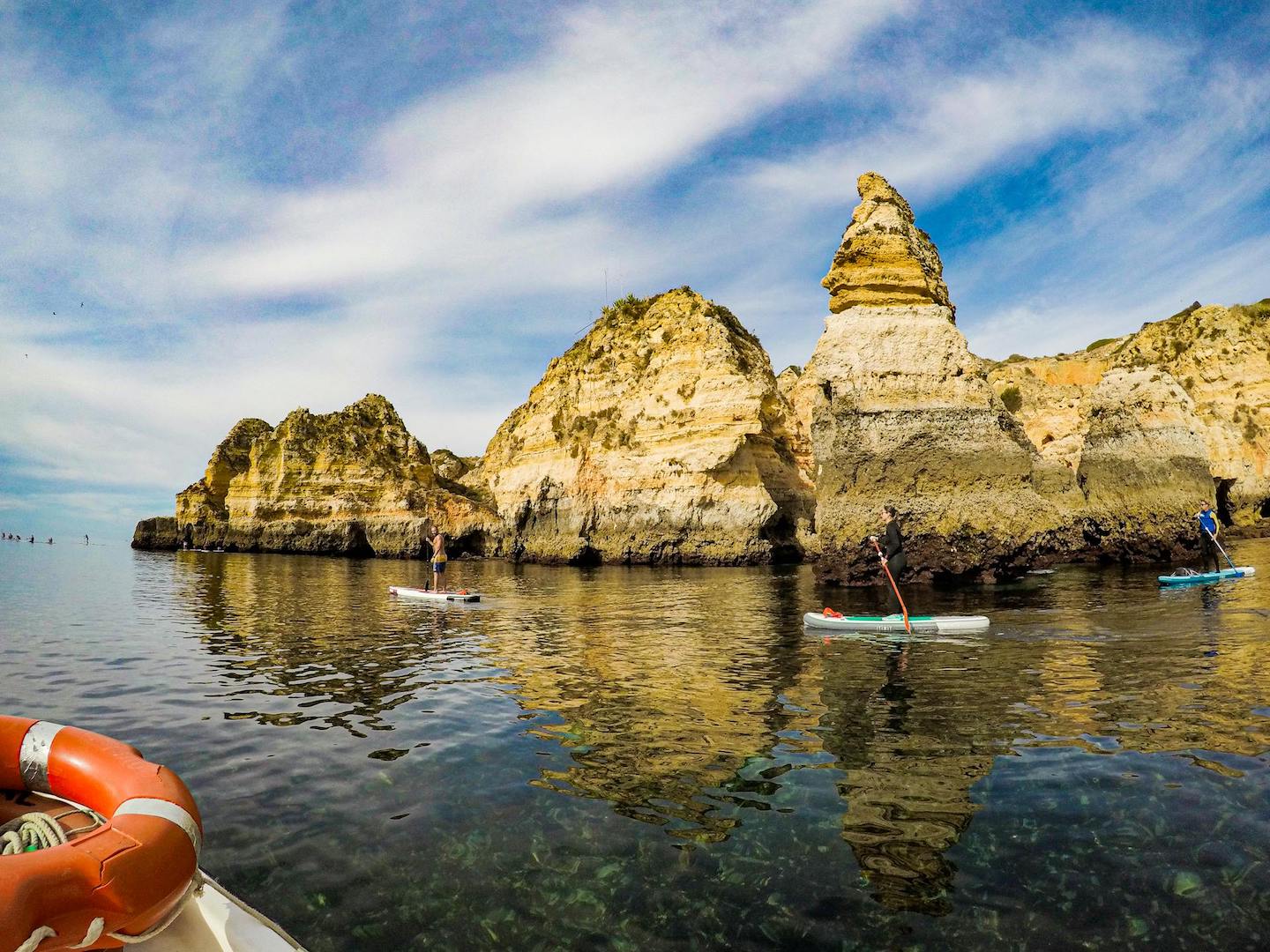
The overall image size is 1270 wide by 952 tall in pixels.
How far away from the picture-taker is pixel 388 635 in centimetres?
1706

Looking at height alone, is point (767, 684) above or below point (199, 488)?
below

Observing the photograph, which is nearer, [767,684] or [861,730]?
[861,730]

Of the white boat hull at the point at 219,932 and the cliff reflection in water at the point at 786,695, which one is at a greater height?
the white boat hull at the point at 219,932

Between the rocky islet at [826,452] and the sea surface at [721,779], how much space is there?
10.1 m

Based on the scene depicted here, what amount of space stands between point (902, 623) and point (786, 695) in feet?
22.6

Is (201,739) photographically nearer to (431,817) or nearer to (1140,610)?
(431,817)

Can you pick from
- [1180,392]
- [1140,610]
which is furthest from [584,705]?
[1180,392]

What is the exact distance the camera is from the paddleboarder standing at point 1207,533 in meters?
27.1

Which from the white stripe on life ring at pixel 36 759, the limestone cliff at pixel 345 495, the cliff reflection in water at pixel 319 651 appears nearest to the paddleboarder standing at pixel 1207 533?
the cliff reflection in water at pixel 319 651

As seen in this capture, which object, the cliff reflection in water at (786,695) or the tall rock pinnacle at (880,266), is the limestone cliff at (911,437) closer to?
the tall rock pinnacle at (880,266)

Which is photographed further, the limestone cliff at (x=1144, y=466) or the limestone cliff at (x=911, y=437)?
the limestone cliff at (x=1144, y=466)

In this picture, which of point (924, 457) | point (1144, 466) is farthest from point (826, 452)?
point (1144, 466)

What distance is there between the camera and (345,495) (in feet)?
215

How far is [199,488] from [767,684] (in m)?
83.1
